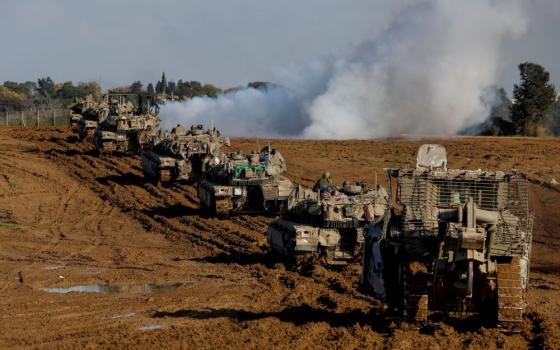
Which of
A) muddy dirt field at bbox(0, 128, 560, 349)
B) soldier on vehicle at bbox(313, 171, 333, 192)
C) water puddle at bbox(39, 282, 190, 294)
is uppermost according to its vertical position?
soldier on vehicle at bbox(313, 171, 333, 192)

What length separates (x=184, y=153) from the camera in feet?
112

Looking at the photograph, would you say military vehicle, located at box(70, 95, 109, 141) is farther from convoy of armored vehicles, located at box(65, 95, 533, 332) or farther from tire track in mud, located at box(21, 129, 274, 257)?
convoy of armored vehicles, located at box(65, 95, 533, 332)

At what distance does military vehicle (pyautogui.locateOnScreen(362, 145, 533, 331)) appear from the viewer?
12438 mm

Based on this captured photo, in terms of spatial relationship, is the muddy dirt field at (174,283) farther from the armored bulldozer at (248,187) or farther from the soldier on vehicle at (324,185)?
the soldier on vehicle at (324,185)

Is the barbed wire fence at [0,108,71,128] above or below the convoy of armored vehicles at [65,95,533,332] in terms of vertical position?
above

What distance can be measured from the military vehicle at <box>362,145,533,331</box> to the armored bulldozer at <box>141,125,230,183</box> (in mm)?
19070

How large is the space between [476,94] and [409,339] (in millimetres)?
40648

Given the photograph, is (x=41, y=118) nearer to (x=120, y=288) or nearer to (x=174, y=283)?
(x=174, y=283)

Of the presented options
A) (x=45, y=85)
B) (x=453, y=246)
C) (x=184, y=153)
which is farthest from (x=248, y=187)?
(x=45, y=85)

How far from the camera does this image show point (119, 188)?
35.2m

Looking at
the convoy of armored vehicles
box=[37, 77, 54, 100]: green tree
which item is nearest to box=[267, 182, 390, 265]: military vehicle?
the convoy of armored vehicles

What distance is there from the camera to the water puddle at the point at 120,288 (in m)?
17.7

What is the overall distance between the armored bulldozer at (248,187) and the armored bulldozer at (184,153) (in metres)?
4.77

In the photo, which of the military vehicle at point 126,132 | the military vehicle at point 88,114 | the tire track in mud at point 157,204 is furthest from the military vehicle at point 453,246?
the military vehicle at point 88,114
